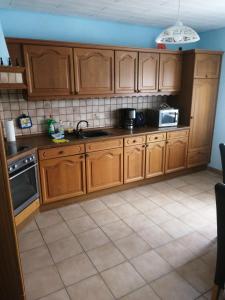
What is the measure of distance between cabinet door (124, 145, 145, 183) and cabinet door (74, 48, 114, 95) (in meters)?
0.89

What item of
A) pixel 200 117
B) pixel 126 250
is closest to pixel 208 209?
pixel 126 250

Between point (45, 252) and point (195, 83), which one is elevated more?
point (195, 83)

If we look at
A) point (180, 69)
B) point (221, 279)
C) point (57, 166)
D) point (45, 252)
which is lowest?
point (45, 252)

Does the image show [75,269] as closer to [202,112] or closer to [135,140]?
[135,140]

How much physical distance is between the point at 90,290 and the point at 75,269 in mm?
262

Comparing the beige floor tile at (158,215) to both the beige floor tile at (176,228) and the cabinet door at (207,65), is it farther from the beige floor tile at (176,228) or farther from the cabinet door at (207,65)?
the cabinet door at (207,65)

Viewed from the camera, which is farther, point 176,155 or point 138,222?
point 176,155

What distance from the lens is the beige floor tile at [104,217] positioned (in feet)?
8.87

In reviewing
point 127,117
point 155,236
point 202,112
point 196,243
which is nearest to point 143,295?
point 155,236

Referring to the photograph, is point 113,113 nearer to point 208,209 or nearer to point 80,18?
point 80,18

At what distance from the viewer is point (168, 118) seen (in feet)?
12.1

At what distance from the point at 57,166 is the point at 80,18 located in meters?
2.02

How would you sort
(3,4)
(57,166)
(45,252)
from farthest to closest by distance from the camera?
1. (57,166)
2. (3,4)
3. (45,252)

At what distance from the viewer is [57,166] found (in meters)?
2.83
